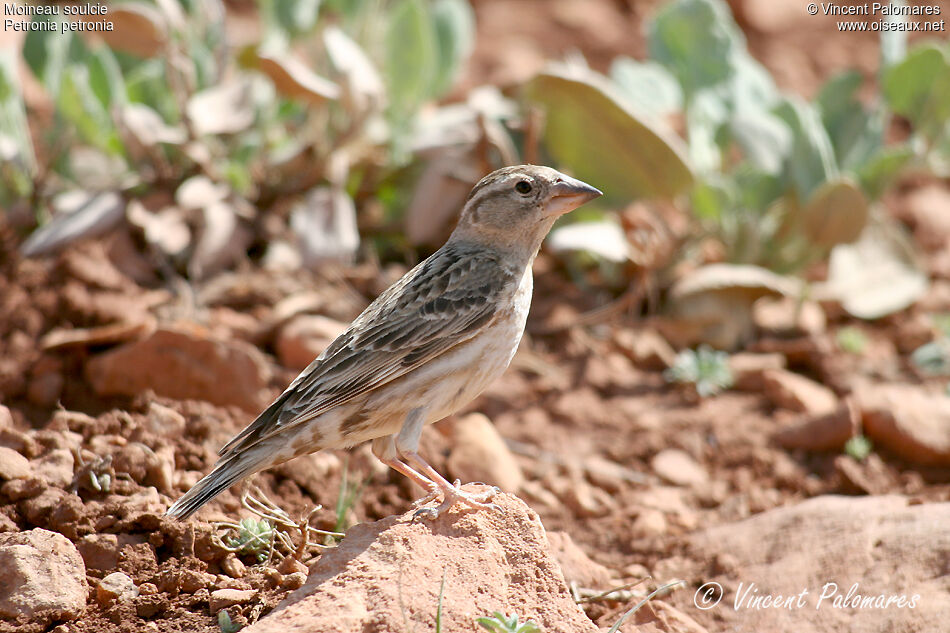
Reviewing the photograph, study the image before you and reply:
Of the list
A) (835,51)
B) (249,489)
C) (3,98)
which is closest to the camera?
(249,489)

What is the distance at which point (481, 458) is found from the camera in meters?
5.66

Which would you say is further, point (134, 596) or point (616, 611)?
point (616, 611)

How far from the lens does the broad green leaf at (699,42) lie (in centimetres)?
770

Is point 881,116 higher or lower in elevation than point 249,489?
higher

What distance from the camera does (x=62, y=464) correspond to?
15.0 feet

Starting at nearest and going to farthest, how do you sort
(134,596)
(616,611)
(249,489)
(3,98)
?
(134,596) < (616,611) < (249,489) < (3,98)

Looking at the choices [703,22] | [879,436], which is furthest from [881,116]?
[879,436]

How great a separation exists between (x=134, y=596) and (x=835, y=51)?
34.7 ft

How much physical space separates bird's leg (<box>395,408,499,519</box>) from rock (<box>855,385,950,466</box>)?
289 cm

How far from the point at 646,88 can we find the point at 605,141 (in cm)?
106

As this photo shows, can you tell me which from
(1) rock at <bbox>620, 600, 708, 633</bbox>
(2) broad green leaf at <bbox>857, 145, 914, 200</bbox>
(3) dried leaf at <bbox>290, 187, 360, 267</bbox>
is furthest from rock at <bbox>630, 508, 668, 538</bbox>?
(2) broad green leaf at <bbox>857, 145, 914, 200</bbox>

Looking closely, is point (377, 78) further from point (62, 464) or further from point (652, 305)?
point (62, 464)

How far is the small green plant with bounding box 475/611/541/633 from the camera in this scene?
11.5ft

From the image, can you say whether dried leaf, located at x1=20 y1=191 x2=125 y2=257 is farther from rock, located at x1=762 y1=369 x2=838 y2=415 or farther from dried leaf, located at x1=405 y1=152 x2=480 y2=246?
rock, located at x1=762 y1=369 x2=838 y2=415
